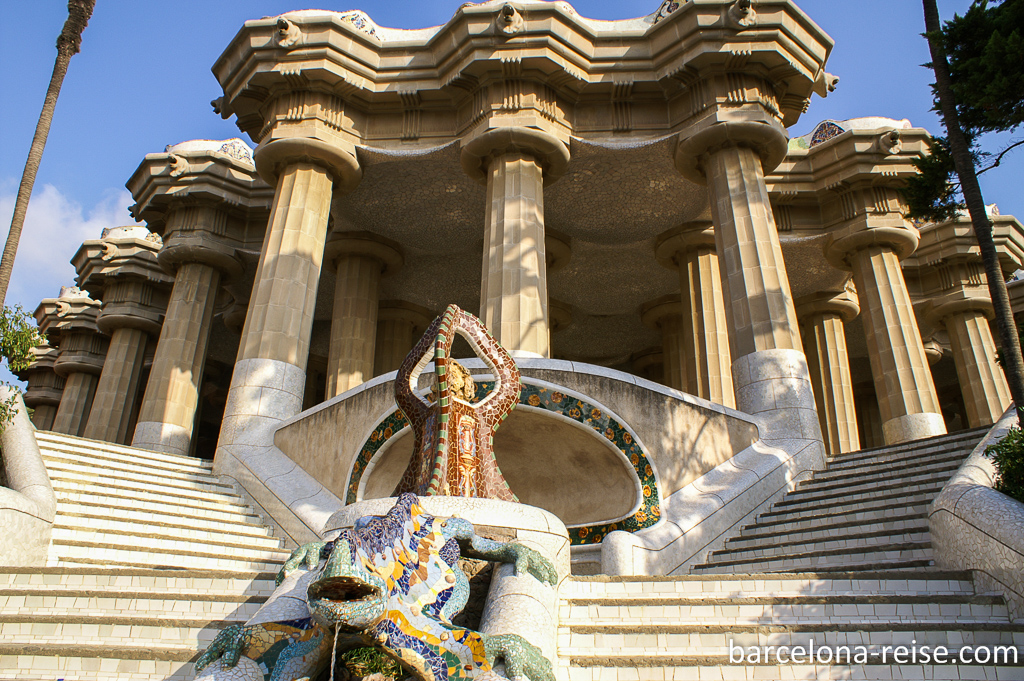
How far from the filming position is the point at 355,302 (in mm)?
19500

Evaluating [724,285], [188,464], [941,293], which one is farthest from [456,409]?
[941,293]

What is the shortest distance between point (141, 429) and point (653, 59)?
14366 mm

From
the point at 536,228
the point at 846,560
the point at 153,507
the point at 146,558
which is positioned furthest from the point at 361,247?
the point at 846,560

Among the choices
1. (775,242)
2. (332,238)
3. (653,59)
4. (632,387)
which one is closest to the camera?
(632,387)

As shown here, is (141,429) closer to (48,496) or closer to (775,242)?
(48,496)

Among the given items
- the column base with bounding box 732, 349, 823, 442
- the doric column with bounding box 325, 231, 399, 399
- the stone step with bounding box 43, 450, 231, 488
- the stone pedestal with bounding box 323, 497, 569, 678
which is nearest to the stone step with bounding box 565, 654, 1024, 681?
the stone pedestal with bounding box 323, 497, 569, 678

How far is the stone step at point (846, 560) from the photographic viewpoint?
23.3ft

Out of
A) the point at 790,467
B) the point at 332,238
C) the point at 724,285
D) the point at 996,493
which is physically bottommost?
the point at 996,493

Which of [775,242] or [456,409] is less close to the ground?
[775,242]

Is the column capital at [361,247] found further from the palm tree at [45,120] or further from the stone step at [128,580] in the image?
the stone step at [128,580]

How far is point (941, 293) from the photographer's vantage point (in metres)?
22.4

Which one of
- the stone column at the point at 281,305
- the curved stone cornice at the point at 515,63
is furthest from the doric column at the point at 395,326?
the curved stone cornice at the point at 515,63

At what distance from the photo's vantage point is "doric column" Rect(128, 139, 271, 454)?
19.4 m

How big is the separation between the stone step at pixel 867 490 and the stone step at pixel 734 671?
4.67 metres
